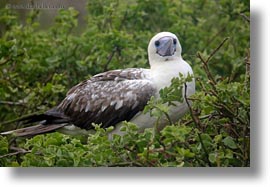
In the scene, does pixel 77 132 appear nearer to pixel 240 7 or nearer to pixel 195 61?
pixel 195 61

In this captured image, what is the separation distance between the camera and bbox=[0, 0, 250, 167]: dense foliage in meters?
3.12

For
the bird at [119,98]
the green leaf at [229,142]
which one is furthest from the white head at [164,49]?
the green leaf at [229,142]

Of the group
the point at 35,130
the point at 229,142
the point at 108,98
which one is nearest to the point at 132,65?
the point at 108,98

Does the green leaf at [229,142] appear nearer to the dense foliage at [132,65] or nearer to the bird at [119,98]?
the dense foliage at [132,65]

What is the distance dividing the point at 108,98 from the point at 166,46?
25 centimetres

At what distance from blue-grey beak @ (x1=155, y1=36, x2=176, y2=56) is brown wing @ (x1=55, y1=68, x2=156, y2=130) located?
0.28 feet

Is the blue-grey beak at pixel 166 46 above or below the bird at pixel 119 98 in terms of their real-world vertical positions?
above

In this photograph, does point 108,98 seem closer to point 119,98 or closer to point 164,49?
point 119,98

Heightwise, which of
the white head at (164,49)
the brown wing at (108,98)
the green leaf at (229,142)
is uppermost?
the white head at (164,49)

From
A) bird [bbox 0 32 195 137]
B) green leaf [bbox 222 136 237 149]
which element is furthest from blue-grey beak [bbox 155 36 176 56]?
green leaf [bbox 222 136 237 149]

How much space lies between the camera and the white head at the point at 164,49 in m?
3.29

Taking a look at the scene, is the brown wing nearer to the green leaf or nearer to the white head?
the white head

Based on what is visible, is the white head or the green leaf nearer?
the green leaf

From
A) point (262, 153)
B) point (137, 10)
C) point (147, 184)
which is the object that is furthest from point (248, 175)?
point (137, 10)
